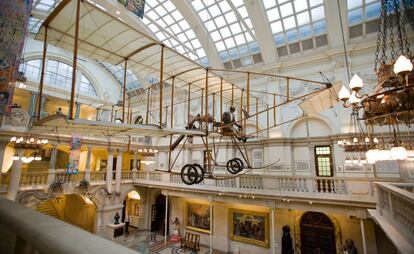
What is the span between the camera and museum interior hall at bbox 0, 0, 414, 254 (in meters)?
5.42

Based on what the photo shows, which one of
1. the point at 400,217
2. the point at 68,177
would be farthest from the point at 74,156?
the point at 400,217

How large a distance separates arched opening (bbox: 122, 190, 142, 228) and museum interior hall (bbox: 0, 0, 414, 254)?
0.16 meters

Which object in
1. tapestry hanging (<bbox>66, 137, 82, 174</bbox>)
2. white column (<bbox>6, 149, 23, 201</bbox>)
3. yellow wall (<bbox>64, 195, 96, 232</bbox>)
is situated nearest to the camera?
white column (<bbox>6, 149, 23, 201</bbox>)

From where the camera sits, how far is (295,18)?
1284cm

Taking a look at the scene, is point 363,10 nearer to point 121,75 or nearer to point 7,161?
point 121,75

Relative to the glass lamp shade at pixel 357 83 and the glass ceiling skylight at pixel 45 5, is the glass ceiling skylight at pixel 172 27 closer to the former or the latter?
the glass ceiling skylight at pixel 45 5

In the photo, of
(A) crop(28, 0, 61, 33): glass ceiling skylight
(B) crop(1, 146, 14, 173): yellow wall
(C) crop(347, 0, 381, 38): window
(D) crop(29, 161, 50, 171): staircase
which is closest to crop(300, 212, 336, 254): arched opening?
(C) crop(347, 0, 381, 38): window

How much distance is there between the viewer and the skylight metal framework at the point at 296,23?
1234 cm

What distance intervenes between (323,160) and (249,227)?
19.3 ft

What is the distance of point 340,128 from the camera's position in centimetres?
1130

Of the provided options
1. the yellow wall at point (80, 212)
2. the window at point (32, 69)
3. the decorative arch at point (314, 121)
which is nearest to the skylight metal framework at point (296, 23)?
the decorative arch at point (314, 121)

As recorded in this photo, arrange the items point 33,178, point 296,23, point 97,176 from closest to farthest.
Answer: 1. point 33,178
2. point 296,23
3. point 97,176

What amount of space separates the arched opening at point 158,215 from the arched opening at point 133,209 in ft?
3.98

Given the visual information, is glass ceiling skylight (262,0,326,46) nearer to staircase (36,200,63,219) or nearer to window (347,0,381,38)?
window (347,0,381,38)
